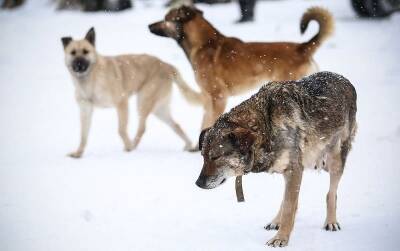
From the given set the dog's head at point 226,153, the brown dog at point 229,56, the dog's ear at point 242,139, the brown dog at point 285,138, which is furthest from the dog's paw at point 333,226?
the brown dog at point 229,56

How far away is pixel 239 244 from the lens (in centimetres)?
447

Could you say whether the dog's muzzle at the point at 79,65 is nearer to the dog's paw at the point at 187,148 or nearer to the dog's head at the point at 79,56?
the dog's head at the point at 79,56

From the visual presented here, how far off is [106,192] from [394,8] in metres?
12.0

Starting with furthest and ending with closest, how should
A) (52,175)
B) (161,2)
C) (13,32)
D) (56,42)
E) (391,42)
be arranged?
(161,2) → (13,32) → (56,42) → (391,42) → (52,175)

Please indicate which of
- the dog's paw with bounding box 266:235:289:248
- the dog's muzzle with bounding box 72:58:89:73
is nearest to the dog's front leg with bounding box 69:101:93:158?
the dog's muzzle with bounding box 72:58:89:73

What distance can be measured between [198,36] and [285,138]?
4.62 m

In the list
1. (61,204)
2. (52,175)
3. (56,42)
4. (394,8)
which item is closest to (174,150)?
(52,175)

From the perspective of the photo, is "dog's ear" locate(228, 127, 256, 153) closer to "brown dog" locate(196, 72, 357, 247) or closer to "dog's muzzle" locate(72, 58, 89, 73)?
"brown dog" locate(196, 72, 357, 247)

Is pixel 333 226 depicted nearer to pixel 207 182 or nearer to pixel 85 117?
pixel 207 182

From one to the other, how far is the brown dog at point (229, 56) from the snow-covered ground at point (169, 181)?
1.06 meters

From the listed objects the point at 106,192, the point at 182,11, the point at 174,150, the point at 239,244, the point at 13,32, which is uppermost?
the point at 182,11

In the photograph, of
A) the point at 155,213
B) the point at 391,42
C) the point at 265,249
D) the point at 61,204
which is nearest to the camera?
the point at 265,249

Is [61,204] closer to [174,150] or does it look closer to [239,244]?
[239,244]

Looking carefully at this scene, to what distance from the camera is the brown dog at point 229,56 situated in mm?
7855
